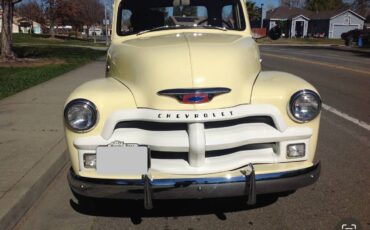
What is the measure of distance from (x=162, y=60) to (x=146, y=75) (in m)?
0.18

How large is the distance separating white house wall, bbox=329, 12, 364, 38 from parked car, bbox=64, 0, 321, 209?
80170 mm

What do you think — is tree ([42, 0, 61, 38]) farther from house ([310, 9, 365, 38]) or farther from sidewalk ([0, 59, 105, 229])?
sidewalk ([0, 59, 105, 229])

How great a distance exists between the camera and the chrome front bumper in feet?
11.3

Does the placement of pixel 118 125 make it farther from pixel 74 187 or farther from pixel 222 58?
pixel 222 58

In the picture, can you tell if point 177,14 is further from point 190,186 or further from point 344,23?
point 344,23

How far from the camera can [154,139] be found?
3510 mm

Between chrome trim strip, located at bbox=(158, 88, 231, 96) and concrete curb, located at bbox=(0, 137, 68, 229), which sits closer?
Result: chrome trim strip, located at bbox=(158, 88, 231, 96)

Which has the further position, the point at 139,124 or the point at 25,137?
the point at 25,137

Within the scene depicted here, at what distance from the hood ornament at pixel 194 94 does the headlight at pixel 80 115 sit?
0.56m

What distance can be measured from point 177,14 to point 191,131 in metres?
2.50

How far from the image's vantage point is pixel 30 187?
4488mm

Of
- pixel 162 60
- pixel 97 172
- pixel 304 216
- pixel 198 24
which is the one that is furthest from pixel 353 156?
pixel 97 172

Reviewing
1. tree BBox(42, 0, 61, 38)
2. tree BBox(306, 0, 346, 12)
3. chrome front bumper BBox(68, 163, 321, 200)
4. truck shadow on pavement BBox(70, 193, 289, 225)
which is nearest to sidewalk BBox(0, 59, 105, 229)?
truck shadow on pavement BBox(70, 193, 289, 225)

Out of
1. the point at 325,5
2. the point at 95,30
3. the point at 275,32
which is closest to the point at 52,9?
the point at 95,30
